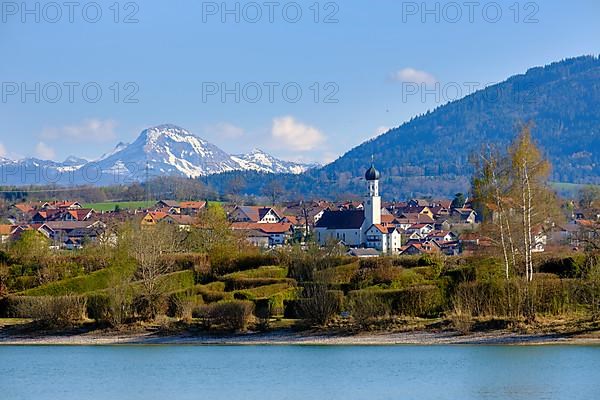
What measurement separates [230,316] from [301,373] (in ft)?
28.0

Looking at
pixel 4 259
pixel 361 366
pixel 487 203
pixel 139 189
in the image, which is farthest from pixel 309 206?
pixel 361 366

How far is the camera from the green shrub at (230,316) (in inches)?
1523

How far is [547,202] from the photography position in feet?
139

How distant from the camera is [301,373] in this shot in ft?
101

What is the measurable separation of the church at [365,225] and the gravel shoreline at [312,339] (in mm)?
70269

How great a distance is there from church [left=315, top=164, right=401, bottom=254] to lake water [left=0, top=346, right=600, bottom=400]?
7328 centimetres

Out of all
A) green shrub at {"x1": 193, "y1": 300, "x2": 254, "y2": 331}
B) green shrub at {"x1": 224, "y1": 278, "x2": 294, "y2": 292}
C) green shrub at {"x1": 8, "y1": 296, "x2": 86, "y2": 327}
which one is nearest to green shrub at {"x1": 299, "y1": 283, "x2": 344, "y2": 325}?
green shrub at {"x1": 193, "y1": 300, "x2": 254, "y2": 331}

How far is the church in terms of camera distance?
11006cm

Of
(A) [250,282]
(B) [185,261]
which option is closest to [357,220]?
(B) [185,261]

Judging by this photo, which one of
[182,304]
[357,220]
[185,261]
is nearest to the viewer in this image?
[182,304]

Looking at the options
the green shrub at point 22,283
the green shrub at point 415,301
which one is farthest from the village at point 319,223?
the green shrub at point 415,301

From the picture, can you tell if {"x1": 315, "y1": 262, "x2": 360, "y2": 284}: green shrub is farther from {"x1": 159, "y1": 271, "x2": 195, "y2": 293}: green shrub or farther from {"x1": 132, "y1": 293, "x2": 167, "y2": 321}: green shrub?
{"x1": 159, "y1": 271, "x2": 195, "y2": 293}: green shrub

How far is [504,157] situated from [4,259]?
942 inches

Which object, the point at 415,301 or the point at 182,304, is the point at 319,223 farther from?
the point at 415,301
